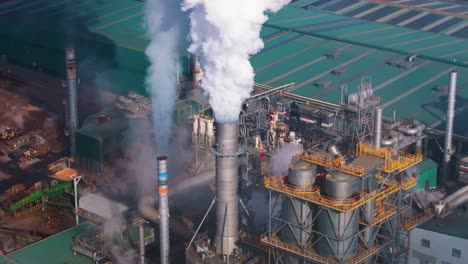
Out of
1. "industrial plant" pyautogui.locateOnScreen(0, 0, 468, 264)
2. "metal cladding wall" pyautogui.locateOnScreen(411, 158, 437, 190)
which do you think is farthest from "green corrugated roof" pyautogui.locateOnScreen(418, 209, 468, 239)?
"metal cladding wall" pyautogui.locateOnScreen(411, 158, 437, 190)

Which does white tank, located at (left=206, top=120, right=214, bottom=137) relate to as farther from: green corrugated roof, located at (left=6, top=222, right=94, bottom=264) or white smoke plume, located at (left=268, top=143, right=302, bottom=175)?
green corrugated roof, located at (left=6, top=222, right=94, bottom=264)

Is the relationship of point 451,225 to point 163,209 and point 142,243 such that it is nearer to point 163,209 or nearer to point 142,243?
point 163,209

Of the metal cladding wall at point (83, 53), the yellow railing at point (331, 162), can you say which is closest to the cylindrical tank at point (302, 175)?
the yellow railing at point (331, 162)

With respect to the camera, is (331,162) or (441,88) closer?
(331,162)

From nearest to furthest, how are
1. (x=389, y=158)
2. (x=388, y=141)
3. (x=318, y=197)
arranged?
1. (x=318, y=197)
2. (x=389, y=158)
3. (x=388, y=141)

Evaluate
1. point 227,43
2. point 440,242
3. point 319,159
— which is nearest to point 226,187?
point 319,159

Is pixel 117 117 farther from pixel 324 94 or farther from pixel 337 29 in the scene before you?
pixel 337 29
